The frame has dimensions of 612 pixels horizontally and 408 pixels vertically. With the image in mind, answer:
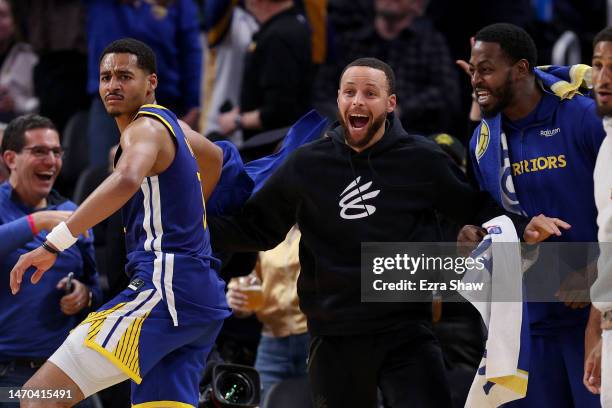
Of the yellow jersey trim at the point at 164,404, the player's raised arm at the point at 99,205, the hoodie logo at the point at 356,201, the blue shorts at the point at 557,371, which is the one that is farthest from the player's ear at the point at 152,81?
the blue shorts at the point at 557,371

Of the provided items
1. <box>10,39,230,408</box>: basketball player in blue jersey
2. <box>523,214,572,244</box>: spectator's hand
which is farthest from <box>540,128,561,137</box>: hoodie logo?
<box>10,39,230,408</box>: basketball player in blue jersey

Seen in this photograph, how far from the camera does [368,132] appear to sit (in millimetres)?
5852

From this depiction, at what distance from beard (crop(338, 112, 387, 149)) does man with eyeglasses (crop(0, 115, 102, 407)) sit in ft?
5.15

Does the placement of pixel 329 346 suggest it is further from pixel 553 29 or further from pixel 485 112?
pixel 553 29

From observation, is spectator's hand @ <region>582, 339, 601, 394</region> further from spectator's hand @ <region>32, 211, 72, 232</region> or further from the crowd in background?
the crowd in background

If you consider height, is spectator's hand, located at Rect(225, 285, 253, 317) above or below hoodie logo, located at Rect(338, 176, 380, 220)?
below

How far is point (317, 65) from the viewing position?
918 centimetres

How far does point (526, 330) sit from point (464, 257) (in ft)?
1.80

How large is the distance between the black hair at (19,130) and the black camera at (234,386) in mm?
1682

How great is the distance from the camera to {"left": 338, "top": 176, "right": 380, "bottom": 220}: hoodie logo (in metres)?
5.81

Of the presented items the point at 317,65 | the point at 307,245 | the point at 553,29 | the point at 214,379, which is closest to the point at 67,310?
the point at 214,379

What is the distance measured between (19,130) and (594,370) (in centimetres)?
353

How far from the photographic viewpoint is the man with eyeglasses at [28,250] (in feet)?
20.9

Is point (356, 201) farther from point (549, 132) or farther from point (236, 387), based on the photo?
point (236, 387)
